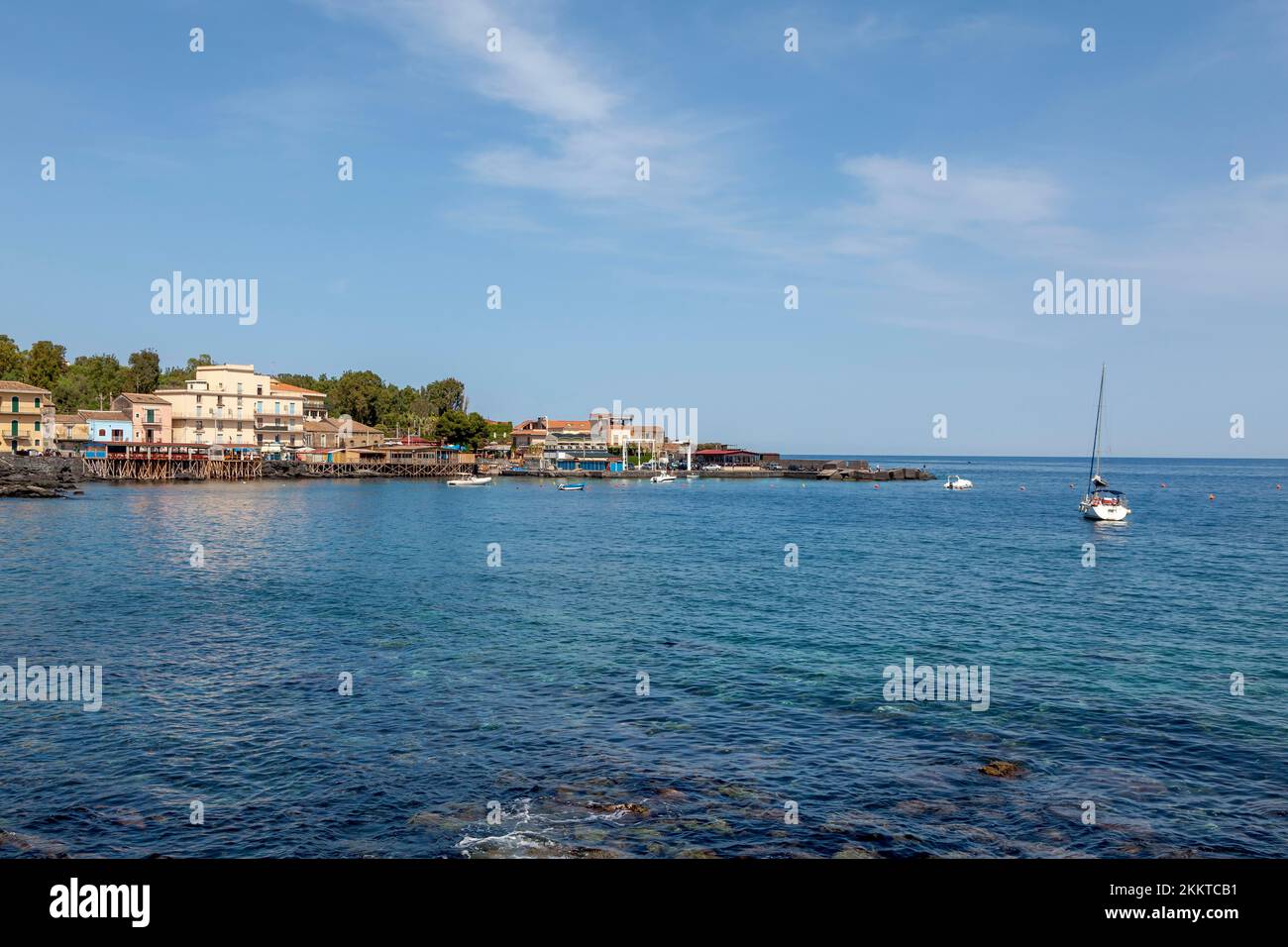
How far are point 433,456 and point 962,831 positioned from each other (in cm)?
17441

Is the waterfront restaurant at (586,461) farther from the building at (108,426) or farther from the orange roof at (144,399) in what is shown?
the building at (108,426)

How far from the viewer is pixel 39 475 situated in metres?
108

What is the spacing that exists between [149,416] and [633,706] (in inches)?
5596

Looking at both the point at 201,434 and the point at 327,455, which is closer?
the point at 201,434

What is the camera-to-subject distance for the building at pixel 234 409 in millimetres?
143500

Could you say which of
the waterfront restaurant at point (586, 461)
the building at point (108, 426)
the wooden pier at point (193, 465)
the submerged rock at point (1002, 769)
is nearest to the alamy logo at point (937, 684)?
the submerged rock at point (1002, 769)

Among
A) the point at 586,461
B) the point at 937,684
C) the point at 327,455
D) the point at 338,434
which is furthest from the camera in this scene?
the point at 586,461

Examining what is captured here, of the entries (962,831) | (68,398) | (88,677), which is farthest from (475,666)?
(68,398)

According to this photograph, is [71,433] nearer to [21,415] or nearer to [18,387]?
[21,415]

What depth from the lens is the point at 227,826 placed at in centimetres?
1686

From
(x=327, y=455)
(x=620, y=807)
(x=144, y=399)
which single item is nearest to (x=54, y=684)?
(x=620, y=807)

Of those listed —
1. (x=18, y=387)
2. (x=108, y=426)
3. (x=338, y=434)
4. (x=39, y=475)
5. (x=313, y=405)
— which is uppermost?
(x=313, y=405)

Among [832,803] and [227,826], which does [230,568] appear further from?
[832,803]

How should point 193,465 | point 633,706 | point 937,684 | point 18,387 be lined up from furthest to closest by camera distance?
point 193,465
point 18,387
point 937,684
point 633,706
